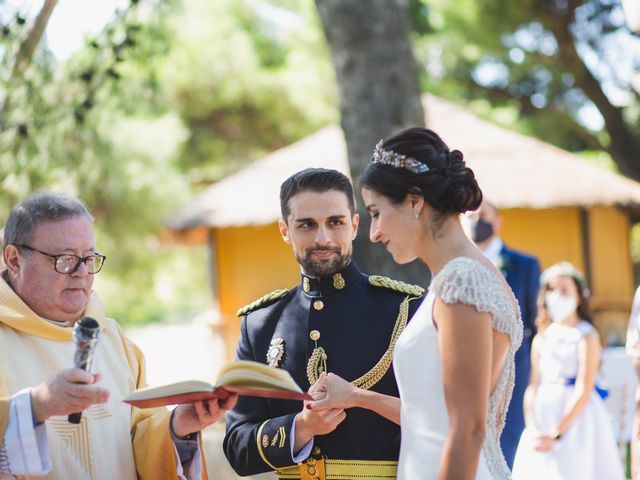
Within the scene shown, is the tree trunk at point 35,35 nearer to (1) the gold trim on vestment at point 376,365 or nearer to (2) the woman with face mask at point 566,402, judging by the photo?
(2) the woman with face mask at point 566,402

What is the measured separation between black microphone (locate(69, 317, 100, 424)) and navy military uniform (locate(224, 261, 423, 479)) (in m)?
0.79

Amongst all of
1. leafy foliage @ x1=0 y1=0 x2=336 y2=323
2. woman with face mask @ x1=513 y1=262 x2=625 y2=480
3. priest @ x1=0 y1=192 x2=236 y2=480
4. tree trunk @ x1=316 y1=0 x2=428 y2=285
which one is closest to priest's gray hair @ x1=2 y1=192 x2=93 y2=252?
priest @ x1=0 y1=192 x2=236 y2=480

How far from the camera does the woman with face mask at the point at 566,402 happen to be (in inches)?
265

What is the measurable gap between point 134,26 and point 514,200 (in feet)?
33.7

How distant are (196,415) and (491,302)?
1.23 m

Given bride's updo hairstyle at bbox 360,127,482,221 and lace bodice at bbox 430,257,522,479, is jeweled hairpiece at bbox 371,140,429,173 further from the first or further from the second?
lace bodice at bbox 430,257,522,479

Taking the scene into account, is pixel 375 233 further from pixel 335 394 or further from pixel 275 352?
pixel 275 352

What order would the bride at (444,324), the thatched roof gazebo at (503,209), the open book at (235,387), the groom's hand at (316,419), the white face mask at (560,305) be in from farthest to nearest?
1. the thatched roof gazebo at (503,209)
2. the white face mask at (560,305)
3. the groom's hand at (316,419)
4. the open book at (235,387)
5. the bride at (444,324)

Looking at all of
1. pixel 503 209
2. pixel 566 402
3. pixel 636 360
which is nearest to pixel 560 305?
pixel 566 402

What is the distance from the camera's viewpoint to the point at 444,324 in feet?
8.69

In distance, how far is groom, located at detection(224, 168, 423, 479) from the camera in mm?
3256

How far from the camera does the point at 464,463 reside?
103 inches

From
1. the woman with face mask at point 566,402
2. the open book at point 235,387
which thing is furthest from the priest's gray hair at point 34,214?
the woman with face mask at point 566,402

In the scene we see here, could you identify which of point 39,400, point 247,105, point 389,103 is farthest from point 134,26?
point 247,105
